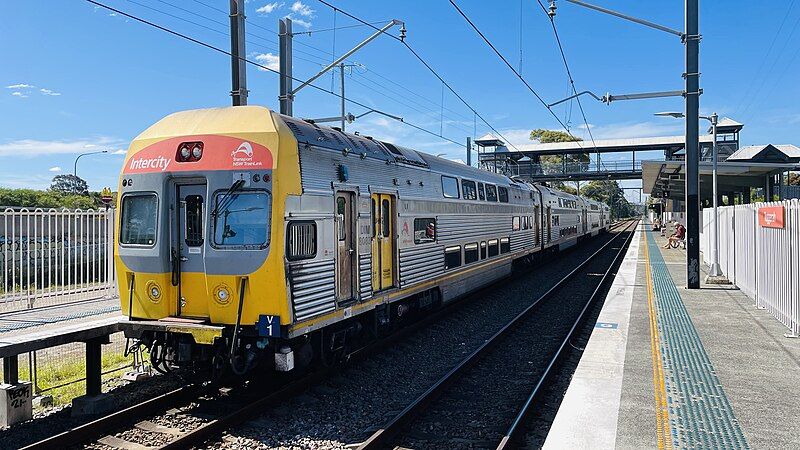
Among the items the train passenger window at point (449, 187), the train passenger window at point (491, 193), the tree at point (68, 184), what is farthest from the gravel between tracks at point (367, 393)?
the tree at point (68, 184)

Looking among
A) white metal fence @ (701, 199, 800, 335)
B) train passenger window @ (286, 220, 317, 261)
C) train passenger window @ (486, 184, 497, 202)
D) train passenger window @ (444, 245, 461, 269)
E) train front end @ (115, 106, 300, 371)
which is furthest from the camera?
train passenger window @ (486, 184, 497, 202)

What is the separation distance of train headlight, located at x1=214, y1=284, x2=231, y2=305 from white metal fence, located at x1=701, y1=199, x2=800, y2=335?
8.52 m

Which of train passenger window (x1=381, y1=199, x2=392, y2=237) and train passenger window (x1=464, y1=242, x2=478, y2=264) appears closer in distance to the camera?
train passenger window (x1=381, y1=199, x2=392, y2=237)

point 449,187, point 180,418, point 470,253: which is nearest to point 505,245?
point 470,253

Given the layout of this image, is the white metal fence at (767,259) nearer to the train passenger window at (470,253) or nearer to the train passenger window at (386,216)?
the train passenger window at (470,253)

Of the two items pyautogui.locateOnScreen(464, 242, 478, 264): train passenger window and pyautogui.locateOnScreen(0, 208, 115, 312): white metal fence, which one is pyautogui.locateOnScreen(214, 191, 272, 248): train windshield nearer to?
pyautogui.locateOnScreen(0, 208, 115, 312): white metal fence

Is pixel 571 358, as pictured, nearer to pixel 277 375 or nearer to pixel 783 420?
pixel 783 420

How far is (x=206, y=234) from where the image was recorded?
24.6ft

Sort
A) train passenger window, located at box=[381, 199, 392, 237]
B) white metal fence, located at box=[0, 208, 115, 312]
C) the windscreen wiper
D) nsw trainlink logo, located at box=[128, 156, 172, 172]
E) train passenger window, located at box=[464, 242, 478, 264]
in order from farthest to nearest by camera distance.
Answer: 1. train passenger window, located at box=[464, 242, 478, 264]
2. white metal fence, located at box=[0, 208, 115, 312]
3. train passenger window, located at box=[381, 199, 392, 237]
4. nsw trainlink logo, located at box=[128, 156, 172, 172]
5. the windscreen wiper

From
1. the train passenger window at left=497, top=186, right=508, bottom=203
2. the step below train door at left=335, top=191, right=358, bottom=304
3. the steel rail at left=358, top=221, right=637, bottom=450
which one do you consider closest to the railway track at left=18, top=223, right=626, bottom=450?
the step below train door at left=335, top=191, right=358, bottom=304

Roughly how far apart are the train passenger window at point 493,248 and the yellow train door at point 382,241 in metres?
6.93

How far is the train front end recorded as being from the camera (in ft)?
23.4

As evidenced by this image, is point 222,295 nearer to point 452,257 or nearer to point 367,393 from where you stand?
point 367,393

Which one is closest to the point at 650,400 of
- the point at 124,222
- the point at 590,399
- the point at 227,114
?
the point at 590,399
